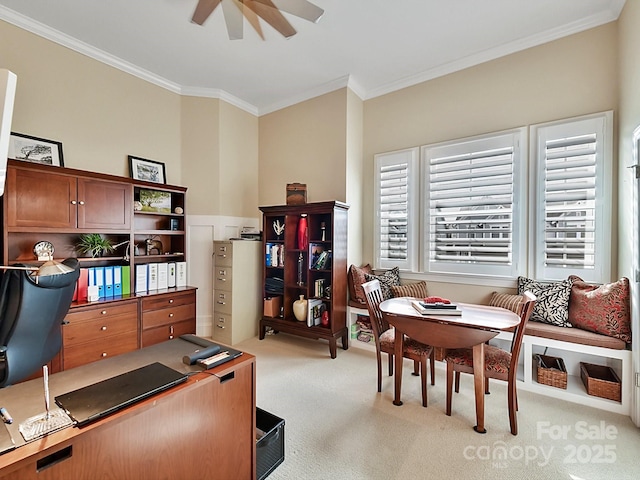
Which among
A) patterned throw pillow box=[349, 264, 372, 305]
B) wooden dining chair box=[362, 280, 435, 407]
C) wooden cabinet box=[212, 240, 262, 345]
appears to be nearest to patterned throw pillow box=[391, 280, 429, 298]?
patterned throw pillow box=[349, 264, 372, 305]

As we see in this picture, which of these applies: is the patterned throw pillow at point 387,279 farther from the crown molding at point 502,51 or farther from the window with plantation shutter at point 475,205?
the crown molding at point 502,51

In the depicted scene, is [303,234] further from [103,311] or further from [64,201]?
[64,201]

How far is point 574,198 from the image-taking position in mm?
2666

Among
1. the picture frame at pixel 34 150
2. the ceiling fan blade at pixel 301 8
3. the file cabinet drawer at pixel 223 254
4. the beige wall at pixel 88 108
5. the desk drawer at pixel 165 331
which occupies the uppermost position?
the ceiling fan blade at pixel 301 8

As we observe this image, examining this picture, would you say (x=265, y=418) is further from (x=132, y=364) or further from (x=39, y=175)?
(x=39, y=175)

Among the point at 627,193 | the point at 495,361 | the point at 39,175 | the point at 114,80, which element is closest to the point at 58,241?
the point at 39,175

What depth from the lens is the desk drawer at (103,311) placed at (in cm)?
253

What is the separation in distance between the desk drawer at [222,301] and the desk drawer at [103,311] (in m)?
0.95

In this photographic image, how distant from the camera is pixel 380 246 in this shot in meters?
3.82

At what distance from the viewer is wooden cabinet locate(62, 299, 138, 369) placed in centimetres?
251

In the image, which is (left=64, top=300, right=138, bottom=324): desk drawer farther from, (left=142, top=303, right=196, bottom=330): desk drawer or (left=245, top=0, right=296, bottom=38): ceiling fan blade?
(left=245, top=0, right=296, bottom=38): ceiling fan blade

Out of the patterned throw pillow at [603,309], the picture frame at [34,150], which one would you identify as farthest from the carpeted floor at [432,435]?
the picture frame at [34,150]

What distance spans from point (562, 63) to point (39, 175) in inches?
188

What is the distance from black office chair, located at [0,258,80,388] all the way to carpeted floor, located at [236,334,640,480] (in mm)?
1486
